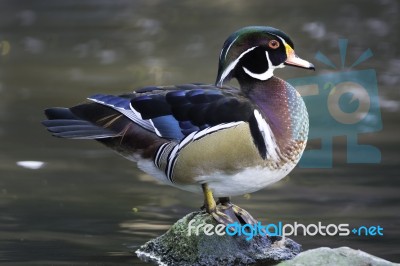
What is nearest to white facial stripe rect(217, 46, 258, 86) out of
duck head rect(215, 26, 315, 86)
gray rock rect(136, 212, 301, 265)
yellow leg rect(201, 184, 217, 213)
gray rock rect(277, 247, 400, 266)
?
duck head rect(215, 26, 315, 86)

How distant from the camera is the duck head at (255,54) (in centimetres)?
606

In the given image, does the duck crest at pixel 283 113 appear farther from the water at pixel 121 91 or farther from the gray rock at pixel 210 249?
the water at pixel 121 91

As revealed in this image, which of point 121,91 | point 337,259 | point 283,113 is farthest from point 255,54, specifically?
point 121,91

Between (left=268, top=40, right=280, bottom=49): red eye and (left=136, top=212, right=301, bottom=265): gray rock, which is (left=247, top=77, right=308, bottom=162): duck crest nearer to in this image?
(left=268, top=40, right=280, bottom=49): red eye

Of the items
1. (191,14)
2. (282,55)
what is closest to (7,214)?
(282,55)

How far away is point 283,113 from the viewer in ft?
19.9

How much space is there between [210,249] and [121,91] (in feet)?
17.5

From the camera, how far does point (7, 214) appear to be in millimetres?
7348

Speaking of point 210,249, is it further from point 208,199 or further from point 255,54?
point 255,54

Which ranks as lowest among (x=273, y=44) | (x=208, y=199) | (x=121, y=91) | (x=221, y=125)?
(x=121, y=91)

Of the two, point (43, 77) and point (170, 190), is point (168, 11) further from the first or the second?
point (170, 190)

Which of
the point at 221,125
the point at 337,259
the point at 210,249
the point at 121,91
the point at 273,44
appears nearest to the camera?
the point at 337,259

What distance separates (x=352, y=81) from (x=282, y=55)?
5.57 meters


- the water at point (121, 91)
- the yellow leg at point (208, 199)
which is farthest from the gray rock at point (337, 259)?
the water at point (121, 91)
